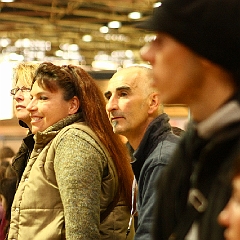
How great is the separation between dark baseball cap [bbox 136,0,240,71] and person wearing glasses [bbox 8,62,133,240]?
5.96 ft

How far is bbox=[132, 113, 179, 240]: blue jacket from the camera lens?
2.94 m

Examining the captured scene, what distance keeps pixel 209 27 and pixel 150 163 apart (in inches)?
60.0

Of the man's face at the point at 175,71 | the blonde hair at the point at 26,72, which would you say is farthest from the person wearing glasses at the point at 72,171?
the man's face at the point at 175,71

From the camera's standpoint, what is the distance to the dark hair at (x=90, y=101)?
12.1 feet

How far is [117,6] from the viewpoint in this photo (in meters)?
16.6

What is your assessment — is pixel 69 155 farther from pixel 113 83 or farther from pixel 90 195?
pixel 113 83

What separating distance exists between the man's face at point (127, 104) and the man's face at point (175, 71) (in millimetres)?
1767

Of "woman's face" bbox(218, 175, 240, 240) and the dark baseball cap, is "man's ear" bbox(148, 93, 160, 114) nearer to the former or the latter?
the dark baseball cap

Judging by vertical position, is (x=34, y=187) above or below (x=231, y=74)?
below

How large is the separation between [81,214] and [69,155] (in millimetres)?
300

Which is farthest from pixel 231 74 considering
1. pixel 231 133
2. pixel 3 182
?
pixel 3 182

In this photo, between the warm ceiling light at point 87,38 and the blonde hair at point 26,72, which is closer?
the blonde hair at point 26,72

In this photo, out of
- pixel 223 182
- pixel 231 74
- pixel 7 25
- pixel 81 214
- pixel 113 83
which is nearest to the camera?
pixel 223 182

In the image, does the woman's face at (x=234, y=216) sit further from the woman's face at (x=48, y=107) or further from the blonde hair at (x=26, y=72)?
the blonde hair at (x=26, y=72)
